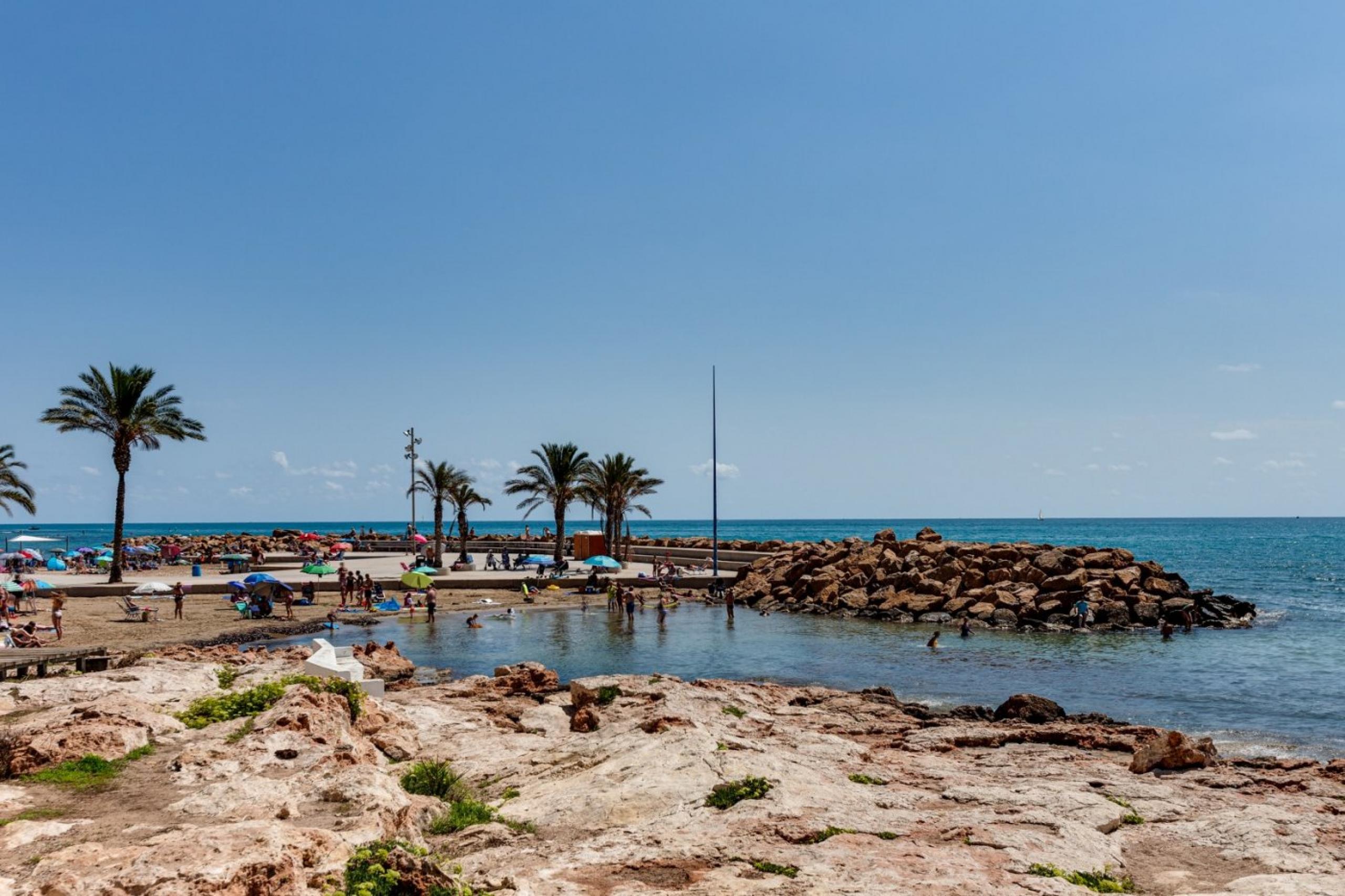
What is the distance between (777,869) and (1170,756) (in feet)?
33.5

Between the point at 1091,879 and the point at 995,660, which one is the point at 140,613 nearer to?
the point at 995,660

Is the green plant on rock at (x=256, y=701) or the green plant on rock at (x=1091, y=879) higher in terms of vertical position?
the green plant on rock at (x=256, y=701)

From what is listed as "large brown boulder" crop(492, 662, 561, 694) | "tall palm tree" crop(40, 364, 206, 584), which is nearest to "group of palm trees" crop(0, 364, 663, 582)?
"tall palm tree" crop(40, 364, 206, 584)

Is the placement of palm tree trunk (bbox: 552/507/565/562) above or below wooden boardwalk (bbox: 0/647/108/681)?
above

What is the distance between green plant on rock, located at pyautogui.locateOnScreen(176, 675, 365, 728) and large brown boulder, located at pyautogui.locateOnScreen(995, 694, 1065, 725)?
14539 mm

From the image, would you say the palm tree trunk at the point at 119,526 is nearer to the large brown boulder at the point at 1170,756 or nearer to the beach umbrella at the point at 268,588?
the beach umbrella at the point at 268,588

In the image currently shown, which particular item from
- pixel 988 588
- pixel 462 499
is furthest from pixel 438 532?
pixel 988 588

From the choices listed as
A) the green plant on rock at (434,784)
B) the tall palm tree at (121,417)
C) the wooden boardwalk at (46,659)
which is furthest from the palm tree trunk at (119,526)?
the green plant on rock at (434,784)

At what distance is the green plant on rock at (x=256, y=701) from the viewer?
14.3m

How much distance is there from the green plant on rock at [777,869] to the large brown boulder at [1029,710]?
43.9 feet

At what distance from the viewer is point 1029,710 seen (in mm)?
20250

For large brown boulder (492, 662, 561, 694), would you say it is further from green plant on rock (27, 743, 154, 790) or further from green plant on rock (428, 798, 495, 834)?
green plant on rock (27, 743, 154, 790)

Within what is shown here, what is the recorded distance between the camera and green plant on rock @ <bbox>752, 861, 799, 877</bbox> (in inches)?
335

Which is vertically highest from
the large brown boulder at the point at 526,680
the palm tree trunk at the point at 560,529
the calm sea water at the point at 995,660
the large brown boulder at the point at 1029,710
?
the palm tree trunk at the point at 560,529
